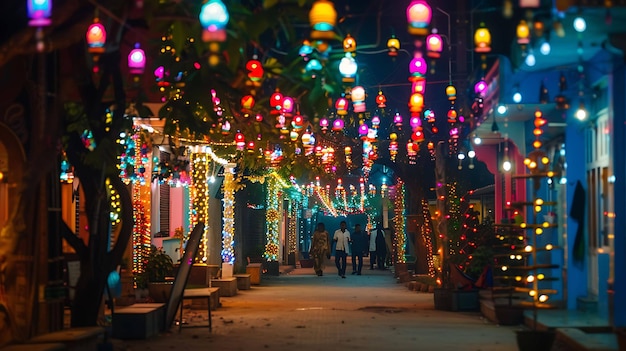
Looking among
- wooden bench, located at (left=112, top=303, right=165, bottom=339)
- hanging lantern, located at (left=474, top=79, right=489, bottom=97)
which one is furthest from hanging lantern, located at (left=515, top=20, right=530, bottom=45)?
hanging lantern, located at (left=474, top=79, right=489, bottom=97)

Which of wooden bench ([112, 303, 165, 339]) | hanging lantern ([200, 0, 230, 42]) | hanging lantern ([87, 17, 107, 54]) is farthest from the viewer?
wooden bench ([112, 303, 165, 339])

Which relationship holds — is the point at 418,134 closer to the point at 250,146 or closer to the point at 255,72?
the point at 250,146

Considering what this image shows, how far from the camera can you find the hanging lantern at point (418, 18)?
10445 mm

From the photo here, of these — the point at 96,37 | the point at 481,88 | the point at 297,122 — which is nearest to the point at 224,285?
the point at 297,122

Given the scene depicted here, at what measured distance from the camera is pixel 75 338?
12.8 m

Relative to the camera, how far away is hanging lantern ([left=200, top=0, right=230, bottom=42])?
8.80m

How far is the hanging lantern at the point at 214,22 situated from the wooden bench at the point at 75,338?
5465mm

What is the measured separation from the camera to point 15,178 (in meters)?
13.3

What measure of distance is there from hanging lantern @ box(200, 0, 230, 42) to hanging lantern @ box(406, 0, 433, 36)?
242 centimetres

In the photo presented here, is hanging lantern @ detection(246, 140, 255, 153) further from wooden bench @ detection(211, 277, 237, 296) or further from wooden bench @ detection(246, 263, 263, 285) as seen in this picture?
wooden bench @ detection(246, 263, 263, 285)

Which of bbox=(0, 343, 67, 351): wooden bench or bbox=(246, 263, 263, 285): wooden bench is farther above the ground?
bbox=(246, 263, 263, 285): wooden bench

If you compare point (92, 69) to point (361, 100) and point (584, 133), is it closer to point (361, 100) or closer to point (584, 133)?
point (361, 100)

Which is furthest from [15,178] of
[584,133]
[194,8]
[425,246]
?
[425,246]

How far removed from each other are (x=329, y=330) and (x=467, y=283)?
19.8ft
